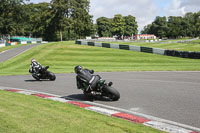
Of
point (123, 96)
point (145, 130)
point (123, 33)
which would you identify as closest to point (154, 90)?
point (123, 96)

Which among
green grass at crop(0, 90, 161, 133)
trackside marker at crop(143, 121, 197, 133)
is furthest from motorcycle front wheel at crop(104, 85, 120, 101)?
trackside marker at crop(143, 121, 197, 133)

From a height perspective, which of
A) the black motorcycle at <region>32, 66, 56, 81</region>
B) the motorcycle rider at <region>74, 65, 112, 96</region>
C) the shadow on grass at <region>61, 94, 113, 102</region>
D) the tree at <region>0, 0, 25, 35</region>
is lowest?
the shadow on grass at <region>61, 94, 113, 102</region>

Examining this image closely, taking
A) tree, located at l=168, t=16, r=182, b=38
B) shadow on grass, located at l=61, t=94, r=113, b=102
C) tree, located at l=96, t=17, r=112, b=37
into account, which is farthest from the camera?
tree, located at l=96, t=17, r=112, b=37

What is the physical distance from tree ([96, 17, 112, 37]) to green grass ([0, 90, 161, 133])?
455 ft

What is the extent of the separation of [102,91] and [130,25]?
144m

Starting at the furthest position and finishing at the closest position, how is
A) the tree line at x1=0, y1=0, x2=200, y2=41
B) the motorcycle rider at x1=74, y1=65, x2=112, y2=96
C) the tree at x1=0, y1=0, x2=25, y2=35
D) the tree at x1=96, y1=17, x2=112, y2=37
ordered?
the tree at x1=96, y1=17, x2=112, y2=37 → the tree line at x1=0, y1=0, x2=200, y2=41 → the tree at x1=0, y1=0, x2=25, y2=35 → the motorcycle rider at x1=74, y1=65, x2=112, y2=96

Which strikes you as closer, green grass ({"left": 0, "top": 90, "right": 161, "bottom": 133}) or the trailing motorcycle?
green grass ({"left": 0, "top": 90, "right": 161, "bottom": 133})

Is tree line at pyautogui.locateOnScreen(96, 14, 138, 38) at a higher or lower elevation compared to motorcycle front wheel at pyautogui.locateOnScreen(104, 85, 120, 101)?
higher

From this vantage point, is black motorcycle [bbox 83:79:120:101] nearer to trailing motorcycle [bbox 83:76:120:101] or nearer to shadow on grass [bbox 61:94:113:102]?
trailing motorcycle [bbox 83:76:120:101]

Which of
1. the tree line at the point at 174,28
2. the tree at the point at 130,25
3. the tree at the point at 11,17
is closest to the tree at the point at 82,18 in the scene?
the tree at the point at 11,17

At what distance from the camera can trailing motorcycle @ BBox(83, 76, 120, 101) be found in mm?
8609

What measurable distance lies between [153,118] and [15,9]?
72573 mm

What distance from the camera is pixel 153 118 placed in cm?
639

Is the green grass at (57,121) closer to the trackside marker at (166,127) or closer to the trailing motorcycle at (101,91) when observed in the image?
the trackside marker at (166,127)
